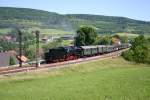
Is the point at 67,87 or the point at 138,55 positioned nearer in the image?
the point at 67,87

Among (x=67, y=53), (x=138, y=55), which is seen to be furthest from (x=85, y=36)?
(x=67, y=53)

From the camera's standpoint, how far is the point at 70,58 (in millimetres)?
57219

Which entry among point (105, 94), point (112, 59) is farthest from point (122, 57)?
point (105, 94)

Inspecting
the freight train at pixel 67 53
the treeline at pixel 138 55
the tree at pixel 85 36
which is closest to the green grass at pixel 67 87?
the freight train at pixel 67 53

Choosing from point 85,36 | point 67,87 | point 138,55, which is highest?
point 85,36

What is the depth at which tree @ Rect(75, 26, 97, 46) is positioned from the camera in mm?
91625

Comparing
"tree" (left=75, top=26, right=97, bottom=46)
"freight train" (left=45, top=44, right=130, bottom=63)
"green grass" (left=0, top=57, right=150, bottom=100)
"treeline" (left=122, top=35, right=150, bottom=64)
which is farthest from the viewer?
"tree" (left=75, top=26, right=97, bottom=46)

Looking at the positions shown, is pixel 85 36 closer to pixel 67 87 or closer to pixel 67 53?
pixel 67 53

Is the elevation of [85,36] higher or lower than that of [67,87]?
higher

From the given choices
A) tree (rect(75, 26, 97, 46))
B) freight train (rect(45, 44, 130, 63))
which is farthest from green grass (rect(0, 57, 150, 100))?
tree (rect(75, 26, 97, 46))

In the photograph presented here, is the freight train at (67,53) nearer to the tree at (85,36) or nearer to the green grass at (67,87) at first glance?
the green grass at (67,87)

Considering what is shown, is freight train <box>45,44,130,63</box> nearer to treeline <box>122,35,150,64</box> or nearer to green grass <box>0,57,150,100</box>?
treeline <box>122,35,150,64</box>

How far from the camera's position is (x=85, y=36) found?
9294cm

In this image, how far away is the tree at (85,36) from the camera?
91625 millimetres
